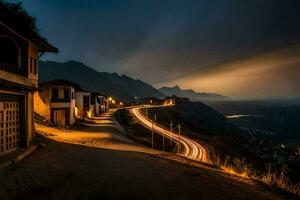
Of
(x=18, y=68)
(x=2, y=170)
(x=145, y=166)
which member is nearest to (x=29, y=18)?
(x=18, y=68)

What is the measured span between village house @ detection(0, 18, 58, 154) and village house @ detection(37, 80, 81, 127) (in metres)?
Answer: 20.6

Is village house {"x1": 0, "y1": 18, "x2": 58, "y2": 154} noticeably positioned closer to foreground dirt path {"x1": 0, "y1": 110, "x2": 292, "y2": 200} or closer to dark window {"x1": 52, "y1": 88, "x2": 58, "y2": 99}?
foreground dirt path {"x1": 0, "y1": 110, "x2": 292, "y2": 200}

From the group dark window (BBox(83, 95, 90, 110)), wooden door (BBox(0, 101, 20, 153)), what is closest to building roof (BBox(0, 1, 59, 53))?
wooden door (BBox(0, 101, 20, 153))

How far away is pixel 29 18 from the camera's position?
74.6 feet

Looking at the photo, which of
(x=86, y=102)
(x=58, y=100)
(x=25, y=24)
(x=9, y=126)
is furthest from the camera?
(x=86, y=102)

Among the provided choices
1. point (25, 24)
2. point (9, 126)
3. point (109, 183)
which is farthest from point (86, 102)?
point (109, 183)

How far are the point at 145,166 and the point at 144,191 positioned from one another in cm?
431

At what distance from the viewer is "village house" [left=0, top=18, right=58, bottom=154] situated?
14625 millimetres

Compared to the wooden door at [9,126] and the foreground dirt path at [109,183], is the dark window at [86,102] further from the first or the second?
the foreground dirt path at [109,183]

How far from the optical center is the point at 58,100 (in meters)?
39.6

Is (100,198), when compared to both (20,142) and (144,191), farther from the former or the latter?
(20,142)

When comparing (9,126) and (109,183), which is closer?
(109,183)

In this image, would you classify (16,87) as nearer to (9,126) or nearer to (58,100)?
(9,126)

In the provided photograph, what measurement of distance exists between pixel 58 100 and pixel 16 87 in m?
25.0
